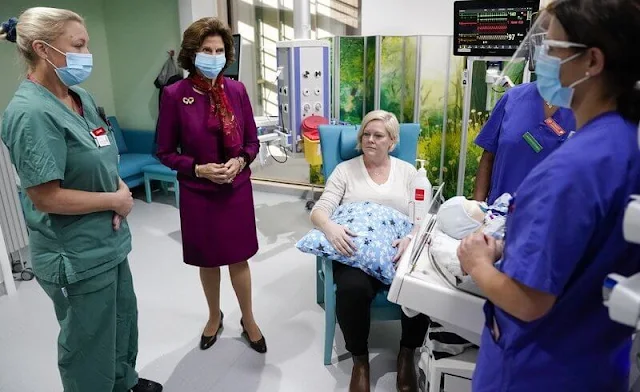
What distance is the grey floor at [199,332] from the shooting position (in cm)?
210

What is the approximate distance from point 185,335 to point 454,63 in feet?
9.27

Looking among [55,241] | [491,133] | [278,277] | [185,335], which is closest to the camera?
[55,241]

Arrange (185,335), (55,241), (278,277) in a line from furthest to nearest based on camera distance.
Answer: (278,277)
(185,335)
(55,241)

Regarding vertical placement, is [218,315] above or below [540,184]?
below

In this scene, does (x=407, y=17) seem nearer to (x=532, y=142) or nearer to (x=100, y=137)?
(x=532, y=142)

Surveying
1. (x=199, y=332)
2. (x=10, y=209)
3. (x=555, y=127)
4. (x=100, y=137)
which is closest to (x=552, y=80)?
(x=555, y=127)

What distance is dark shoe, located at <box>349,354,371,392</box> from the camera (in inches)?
76.9

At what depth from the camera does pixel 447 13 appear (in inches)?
148

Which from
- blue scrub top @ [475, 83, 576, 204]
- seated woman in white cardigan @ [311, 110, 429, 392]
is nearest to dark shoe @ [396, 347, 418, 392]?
seated woman in white cardigan @ [311, 110, 429, 392]

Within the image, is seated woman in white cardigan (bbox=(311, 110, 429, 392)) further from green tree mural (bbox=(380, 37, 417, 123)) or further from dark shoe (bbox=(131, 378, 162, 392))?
green tree mural (bbox=(380, 37, 417, 123))

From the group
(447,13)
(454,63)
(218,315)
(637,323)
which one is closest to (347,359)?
(218,315)

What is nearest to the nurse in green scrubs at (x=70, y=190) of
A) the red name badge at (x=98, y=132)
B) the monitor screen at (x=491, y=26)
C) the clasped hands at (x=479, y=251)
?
the red name badge at (x=98, y=132)

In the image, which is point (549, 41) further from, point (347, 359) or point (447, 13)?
point (447, 13)

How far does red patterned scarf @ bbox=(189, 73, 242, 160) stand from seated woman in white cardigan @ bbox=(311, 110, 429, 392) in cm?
50
